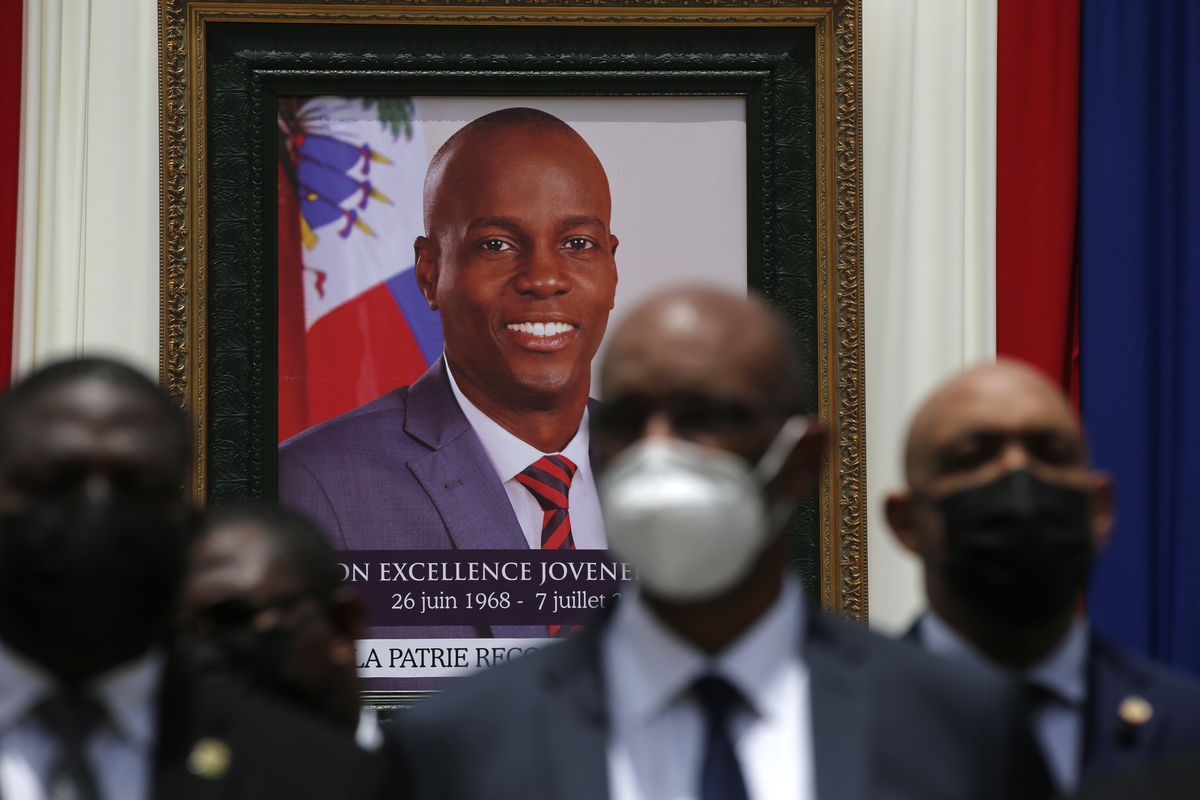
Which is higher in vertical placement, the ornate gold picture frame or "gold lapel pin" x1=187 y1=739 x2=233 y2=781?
the ornate gold picture frame

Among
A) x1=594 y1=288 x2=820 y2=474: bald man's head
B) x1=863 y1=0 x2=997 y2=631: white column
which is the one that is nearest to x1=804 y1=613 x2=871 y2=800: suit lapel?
x1=594 y1=288 x2=820 y2=474: bald man's head

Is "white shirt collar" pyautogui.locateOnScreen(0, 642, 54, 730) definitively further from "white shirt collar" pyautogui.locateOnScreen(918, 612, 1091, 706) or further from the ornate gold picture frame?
the ornate gold picture frame

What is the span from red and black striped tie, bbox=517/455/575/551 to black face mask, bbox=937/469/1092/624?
2.27m

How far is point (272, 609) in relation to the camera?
8.99 ft

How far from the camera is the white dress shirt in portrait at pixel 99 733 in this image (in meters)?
1.80

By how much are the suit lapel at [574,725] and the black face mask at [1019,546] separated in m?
0.80

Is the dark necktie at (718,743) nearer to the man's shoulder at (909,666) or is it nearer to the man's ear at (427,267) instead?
the man's shoulder at (909,666)

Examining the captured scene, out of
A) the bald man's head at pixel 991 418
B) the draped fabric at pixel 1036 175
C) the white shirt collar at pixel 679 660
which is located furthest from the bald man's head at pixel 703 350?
the draped fabric at pixel 1036 175

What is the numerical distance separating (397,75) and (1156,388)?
2288 mm

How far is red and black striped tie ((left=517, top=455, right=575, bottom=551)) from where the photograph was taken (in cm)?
476

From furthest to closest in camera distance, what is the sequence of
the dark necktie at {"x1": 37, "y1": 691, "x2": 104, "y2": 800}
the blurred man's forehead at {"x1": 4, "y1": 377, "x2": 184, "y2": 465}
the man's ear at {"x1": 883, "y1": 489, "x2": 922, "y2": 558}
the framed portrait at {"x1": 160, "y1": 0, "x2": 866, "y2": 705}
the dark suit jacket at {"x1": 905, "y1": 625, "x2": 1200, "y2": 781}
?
the framed portrait at {"x1": 160, "y1": 0, "x2": 866, "y2": 705}, the man's ear at {"x1": 883, "y1": 489, "x2": 922, "y2": 558}, the dark suit jacket at {"x1": 905, "y1": 625, "x2": 1200, "y2": 781}, the blurred man's forehead at {"x1": 4, "y1": 377, "x2": 184, "y2": 465}, the dark necktie at {"x1": 37, "y1": 691, "x2": 104, "y2": 800}

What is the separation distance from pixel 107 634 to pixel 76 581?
0.22 feet

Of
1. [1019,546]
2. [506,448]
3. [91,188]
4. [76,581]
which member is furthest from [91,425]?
[91,188]

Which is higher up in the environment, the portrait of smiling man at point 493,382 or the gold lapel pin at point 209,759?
the portrait of smiling man at point 493,382
